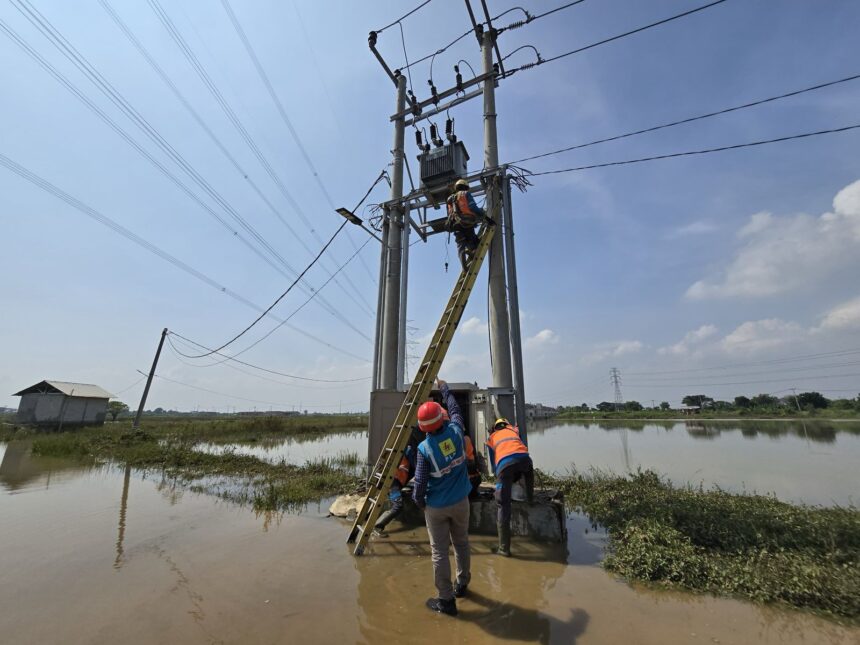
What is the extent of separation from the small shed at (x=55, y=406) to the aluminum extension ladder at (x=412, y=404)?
36084 mm

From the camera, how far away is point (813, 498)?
8.78 m

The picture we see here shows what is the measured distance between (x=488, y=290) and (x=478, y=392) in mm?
2096

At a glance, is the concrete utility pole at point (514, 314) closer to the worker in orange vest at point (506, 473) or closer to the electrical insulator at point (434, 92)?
the worker in orange vest at point (506, 473)

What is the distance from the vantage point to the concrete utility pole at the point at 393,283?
8.49 m

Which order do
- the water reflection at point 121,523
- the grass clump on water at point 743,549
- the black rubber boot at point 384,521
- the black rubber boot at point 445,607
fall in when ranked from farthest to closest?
the black rubber boot at point 384,521, the water reflection at point 121,523, the grass clump on water at point 743,549, the black rubber boot at point 445,607

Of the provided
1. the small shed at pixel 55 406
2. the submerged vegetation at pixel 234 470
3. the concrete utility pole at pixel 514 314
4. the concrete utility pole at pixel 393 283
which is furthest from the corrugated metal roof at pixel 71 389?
the concrete utility pole at pixel 514 314

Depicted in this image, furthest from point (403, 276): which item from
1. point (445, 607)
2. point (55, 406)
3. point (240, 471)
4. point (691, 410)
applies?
point (691, 410)

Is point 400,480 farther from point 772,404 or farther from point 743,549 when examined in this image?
point 772,404

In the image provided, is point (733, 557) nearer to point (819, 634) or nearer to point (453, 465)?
point (819, 634)

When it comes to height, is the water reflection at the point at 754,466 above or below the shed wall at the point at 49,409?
below

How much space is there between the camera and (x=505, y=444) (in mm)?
5125

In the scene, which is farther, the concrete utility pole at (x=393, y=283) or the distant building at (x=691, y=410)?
the distant building at (x=691, y=410)

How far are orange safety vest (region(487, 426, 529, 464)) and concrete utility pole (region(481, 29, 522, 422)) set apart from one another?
123cm

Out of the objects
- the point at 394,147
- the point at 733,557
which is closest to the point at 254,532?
the point at 733,557
